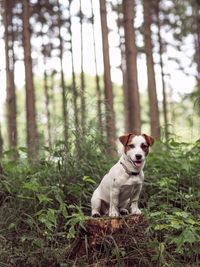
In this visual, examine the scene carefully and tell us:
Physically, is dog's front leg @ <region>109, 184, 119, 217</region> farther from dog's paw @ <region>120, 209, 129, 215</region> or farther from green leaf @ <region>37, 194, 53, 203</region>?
green leaf @ <region>37, 194, 53, 203</region>

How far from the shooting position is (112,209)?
15.9 ft

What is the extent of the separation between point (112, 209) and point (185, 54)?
17521 millimetres

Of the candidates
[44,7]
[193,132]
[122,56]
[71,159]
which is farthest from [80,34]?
[71,159]

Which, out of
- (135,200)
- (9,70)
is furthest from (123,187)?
(9,70)

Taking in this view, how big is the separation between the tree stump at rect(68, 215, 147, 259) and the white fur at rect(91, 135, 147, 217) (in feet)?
0.41

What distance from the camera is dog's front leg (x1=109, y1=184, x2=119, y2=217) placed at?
15.7 ft

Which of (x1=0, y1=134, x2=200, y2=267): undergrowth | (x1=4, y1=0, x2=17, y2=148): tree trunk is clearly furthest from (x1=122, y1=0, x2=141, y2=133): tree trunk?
(x1=4, y1=0, x2=17, y2=148): tree trunk

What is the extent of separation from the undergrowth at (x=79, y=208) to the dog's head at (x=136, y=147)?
2.07 feet

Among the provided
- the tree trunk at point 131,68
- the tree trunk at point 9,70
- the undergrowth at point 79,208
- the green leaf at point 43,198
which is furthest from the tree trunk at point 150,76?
the green leaf at point 43,198

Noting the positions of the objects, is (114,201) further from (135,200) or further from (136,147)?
(136,147)

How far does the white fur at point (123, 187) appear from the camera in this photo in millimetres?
4724

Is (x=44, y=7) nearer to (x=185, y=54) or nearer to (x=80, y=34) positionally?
(x=80, y=34)

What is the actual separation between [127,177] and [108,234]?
25.8 inches

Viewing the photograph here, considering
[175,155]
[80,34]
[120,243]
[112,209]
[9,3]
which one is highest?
[9,3]
